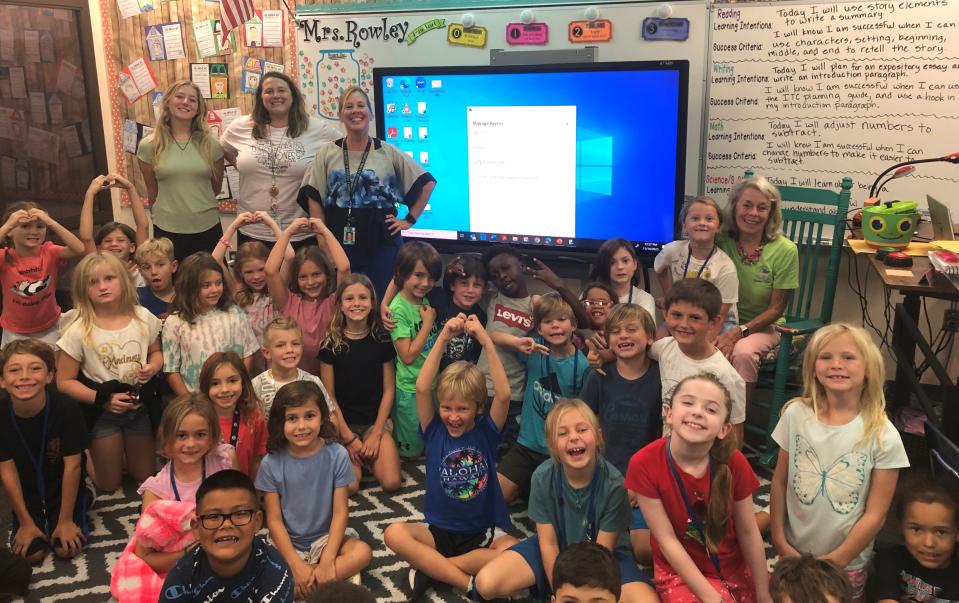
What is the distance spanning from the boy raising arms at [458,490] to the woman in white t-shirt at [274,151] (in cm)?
161

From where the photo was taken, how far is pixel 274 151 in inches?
158

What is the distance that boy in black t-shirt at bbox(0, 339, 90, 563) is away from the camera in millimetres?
2842

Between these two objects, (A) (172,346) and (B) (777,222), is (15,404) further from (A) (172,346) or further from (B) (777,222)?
(B) (777,222)

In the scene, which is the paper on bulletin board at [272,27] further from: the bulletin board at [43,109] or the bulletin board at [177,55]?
the bulletin board at [43,109]

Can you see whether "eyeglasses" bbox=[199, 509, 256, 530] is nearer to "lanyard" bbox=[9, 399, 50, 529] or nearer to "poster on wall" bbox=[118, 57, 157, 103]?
"lanyard" bbox=[9, 399, 50, 529]

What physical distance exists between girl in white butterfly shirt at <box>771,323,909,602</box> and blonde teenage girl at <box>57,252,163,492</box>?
232cm

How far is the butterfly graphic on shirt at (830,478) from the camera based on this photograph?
235 centimetres

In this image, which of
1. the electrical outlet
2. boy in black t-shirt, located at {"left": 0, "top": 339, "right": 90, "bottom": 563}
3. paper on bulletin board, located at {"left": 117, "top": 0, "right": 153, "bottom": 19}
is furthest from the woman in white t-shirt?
the electrical outlet

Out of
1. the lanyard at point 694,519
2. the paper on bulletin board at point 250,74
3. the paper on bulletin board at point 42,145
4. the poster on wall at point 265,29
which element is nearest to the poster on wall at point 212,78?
the paper on bulletin board at point 250,74

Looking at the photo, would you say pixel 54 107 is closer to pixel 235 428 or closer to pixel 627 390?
pixel 235 428

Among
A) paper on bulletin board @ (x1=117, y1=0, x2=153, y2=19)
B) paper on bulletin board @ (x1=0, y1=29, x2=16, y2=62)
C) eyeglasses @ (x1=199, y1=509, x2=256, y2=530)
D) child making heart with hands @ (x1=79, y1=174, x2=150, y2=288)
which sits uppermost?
paper on bulletin board @ (x1=117, y1=0, x2=153, y2=19)

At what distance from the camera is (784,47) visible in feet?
12.5

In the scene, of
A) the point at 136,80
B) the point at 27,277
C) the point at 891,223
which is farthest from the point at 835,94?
the point at 136,80

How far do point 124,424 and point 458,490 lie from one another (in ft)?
4.90
